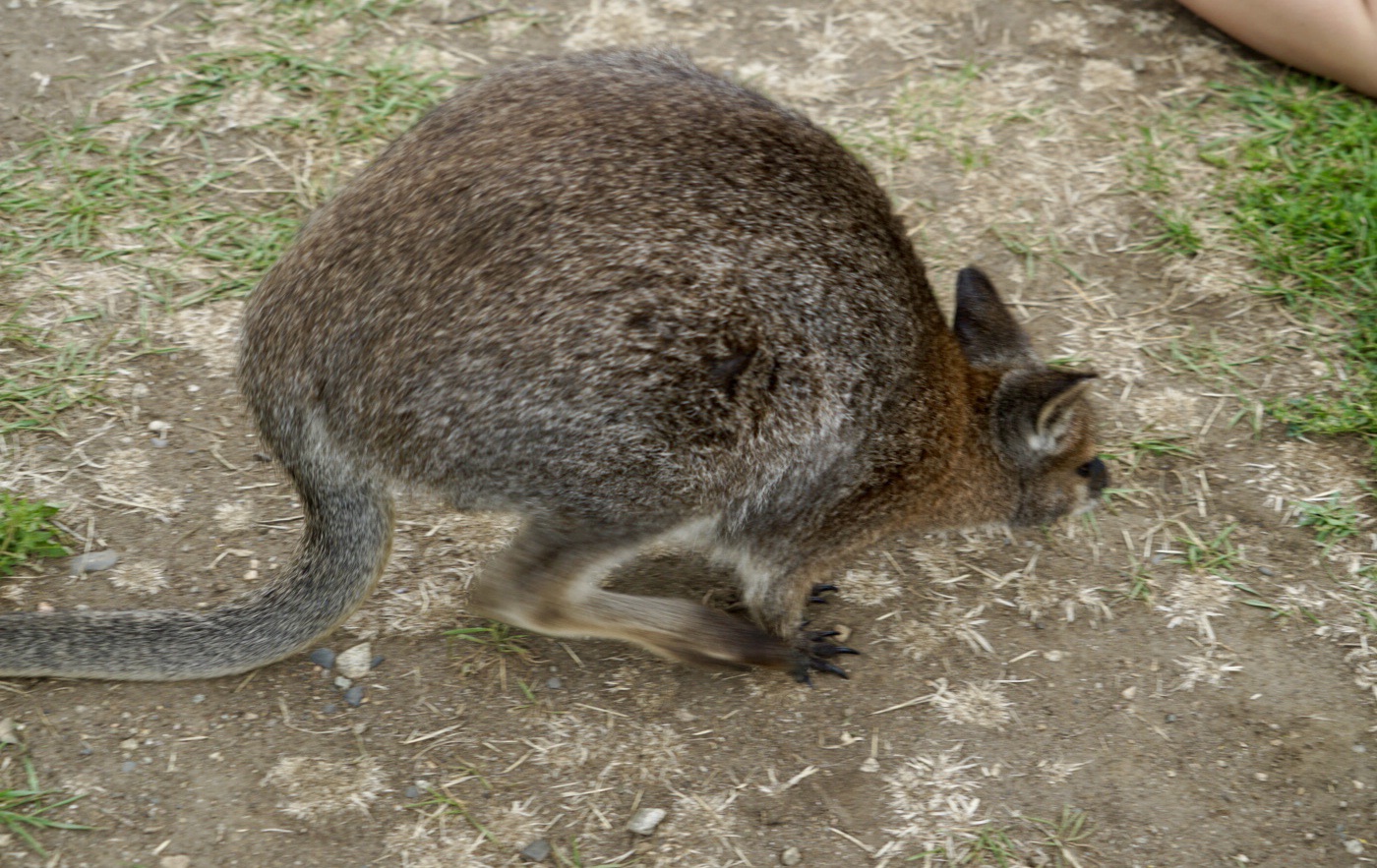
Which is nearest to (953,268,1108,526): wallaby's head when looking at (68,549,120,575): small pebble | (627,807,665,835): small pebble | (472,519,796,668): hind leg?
(472,519,796,668): hind leg

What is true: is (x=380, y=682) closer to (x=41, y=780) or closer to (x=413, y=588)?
(x=413, y=588)

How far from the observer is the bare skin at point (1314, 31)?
479 centimetres

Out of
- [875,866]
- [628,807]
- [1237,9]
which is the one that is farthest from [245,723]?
[1237,9]

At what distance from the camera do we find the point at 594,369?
107 inches

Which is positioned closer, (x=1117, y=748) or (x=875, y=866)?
(x=875, y=866)

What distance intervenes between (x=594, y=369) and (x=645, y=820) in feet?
3.59

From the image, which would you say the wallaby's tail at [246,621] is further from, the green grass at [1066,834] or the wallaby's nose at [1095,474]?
the wallaby's nose at [1095,474]

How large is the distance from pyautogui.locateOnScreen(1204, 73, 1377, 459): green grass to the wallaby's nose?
2.78 ft

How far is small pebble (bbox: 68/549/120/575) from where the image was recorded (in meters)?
3.39

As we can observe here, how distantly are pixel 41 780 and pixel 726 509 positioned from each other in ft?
5.52

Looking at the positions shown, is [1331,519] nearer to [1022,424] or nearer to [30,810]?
[1022,424]

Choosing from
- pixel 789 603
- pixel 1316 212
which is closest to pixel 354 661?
pixel 789 603

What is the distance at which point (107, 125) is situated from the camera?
14.6 ft

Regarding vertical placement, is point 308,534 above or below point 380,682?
above
